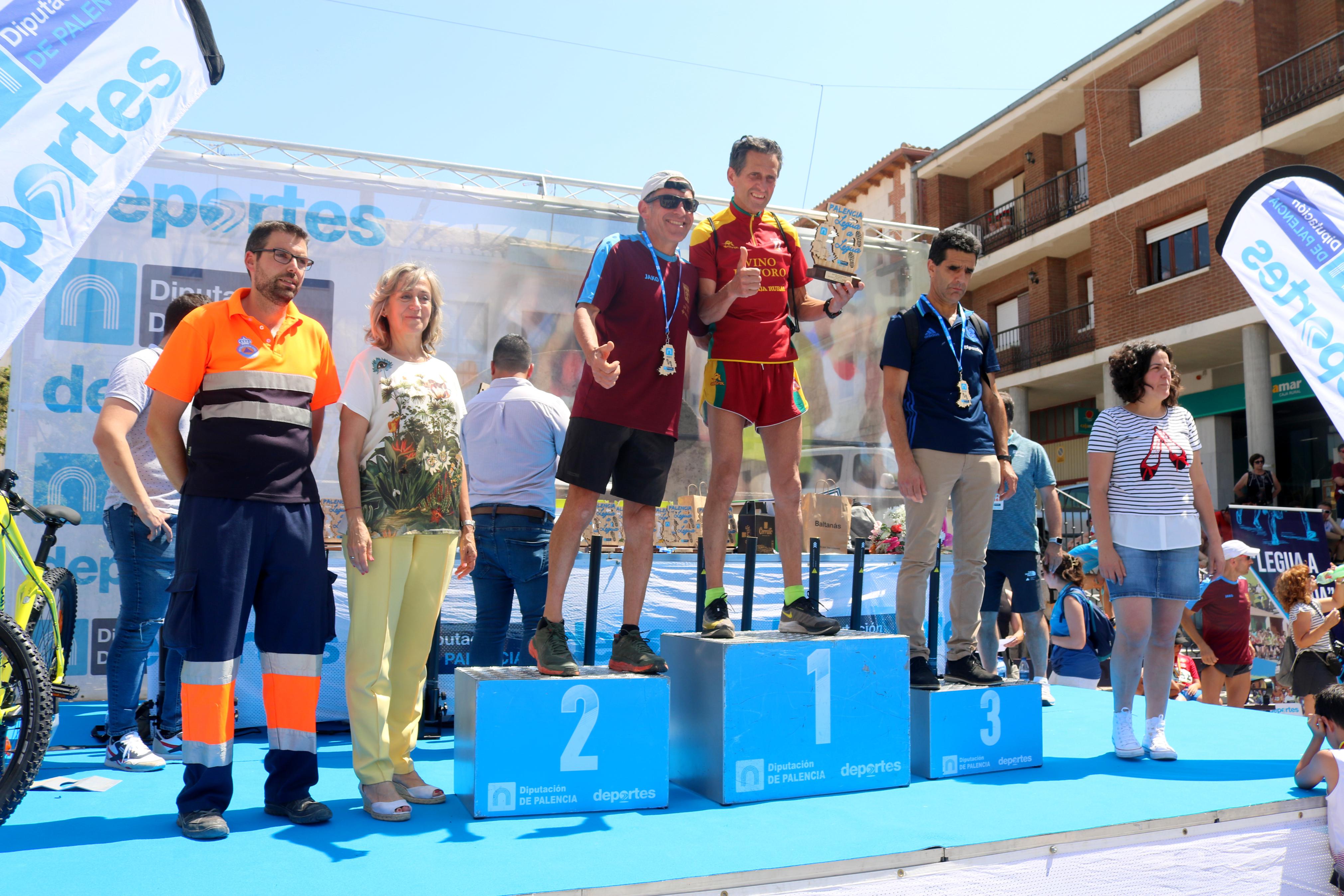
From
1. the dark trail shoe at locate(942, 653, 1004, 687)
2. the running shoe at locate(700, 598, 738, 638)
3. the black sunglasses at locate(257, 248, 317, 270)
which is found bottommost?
the dark trail shoe at locate(942, 653, 1004, 687)

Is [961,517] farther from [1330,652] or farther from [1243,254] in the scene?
[1330,652]

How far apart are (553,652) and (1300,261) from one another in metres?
3.96

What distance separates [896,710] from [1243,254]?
9.75 ft

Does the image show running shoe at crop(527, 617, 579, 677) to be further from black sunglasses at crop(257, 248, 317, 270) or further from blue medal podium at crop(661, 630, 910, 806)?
black sunglasses at crop(257, 248, 317, 270)

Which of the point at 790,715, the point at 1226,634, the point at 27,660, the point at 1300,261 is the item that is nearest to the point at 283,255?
the point at 27,660

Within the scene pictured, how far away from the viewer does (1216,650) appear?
6785 millimetres

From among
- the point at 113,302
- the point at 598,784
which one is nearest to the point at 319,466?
the point at 113,302

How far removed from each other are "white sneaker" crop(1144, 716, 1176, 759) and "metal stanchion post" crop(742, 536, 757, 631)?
71.0 inches

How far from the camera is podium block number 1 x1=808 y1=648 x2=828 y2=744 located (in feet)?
10.8

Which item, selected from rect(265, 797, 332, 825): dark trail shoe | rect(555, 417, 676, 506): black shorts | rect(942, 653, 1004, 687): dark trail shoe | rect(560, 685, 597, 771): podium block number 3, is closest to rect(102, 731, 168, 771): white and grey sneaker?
rect(265, 797, 332, 825): dark trail shoe

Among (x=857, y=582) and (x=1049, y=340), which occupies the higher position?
(x=1049, y=340)

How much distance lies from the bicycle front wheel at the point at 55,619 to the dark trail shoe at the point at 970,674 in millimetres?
3382

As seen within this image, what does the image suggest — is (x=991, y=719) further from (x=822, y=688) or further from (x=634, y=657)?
(x=634, y=657)

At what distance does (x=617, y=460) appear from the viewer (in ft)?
10.7
